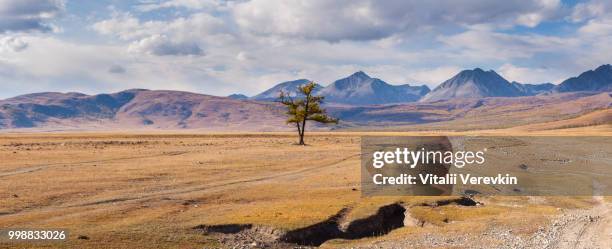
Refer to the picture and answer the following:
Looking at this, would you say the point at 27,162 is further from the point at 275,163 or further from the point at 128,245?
the point at 128,245

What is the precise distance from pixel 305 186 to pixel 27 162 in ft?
133

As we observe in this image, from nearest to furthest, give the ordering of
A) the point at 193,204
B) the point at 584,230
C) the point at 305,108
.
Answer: the point at 584,230
the point at 193,204
the point at 305,108

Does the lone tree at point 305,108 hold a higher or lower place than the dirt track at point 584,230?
higher

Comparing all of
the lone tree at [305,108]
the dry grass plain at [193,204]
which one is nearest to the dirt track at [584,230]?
the dry grass plain at [193,204]

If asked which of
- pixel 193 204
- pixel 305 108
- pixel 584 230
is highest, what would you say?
pixel 305 108

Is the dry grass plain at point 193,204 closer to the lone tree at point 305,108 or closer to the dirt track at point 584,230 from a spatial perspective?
the dirt track at point 584,230

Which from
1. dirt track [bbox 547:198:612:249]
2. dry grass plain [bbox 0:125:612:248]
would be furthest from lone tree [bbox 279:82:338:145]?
dirt track [bbox 547:198:612:249]

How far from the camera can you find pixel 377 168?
2539 inches

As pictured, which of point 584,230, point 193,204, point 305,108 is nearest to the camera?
point 584,230

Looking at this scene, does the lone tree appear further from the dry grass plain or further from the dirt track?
the dirt track

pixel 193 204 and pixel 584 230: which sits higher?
pixel 193 204

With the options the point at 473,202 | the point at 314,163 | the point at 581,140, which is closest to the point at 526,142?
the point at 581,140

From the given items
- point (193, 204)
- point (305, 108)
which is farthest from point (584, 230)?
point (305, 108)

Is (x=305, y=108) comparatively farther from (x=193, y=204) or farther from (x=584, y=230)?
(x=584, y=230)
